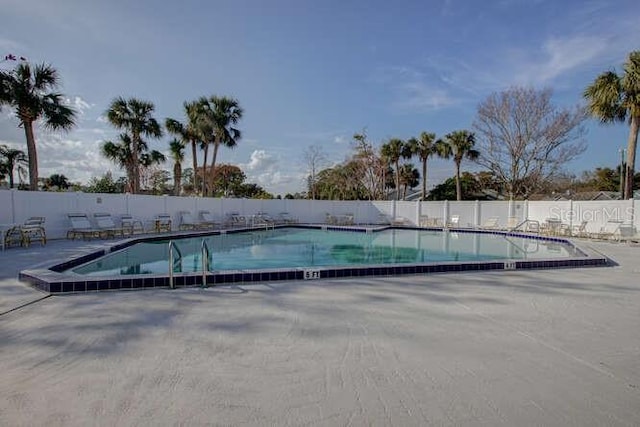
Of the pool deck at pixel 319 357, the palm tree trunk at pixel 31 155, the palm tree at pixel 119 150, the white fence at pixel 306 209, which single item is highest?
the palm tree at pixel 119 150

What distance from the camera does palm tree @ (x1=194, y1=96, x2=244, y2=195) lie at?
19906mm

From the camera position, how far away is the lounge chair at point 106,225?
11636 millimetres

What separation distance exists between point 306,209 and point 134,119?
31.9 ft

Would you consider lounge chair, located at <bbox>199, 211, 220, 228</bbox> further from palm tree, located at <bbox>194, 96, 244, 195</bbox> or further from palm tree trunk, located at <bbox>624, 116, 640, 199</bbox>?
palm tree trunk, located at <bbox>624, 116, 640, 199</bbox>

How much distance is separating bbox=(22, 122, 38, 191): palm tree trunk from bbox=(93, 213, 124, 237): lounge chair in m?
2.76

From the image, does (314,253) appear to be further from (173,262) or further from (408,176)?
(408,176)

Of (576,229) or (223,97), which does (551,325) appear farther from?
(223,97)

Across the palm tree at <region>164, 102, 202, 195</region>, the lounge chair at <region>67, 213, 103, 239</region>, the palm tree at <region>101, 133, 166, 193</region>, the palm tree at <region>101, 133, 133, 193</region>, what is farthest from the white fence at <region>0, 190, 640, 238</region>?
the palm tree at <region>101, 133, 133, 193</region>

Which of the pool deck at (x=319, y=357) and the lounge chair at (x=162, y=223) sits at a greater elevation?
the lounge chair at (x=162, y=223)

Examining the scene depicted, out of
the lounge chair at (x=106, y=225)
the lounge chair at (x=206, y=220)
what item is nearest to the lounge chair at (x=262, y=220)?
the lounge chair at (x=206, y=220)

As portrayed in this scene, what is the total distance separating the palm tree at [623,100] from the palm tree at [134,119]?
20515 mm

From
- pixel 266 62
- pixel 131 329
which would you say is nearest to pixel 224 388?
pixel 131 329

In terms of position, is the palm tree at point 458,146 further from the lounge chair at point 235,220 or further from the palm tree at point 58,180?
the palm tree at point 58,180

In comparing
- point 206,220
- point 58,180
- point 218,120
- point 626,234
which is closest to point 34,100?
point 206,220
